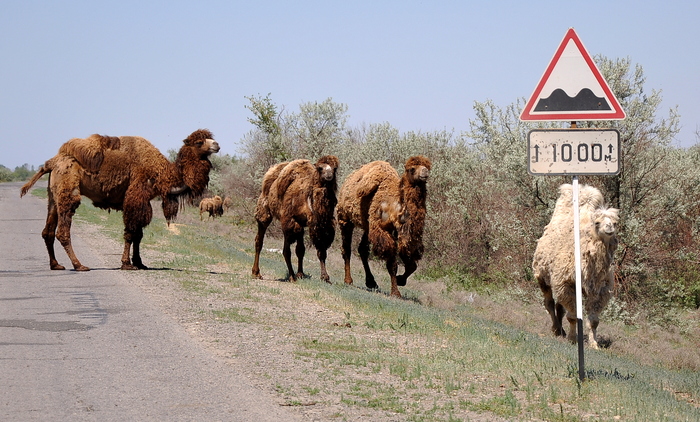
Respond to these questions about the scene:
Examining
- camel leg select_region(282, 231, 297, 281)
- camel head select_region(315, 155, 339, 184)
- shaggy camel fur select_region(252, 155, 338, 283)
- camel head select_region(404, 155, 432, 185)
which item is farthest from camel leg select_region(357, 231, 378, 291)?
camel head select_region(404, 155, 432, 185)

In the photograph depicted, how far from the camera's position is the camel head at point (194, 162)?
653 inches

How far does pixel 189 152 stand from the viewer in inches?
657

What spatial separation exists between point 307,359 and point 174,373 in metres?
1.44

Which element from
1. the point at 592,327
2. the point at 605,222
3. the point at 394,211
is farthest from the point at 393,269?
the point at 605,222

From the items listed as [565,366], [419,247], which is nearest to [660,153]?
[419,247]

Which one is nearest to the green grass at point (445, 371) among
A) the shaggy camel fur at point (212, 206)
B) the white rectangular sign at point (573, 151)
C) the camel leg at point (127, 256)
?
the white rectangular sign at point (573, 151)

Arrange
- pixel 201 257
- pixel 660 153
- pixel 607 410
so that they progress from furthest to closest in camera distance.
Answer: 1. pixel 660 153
2. pixel 201 257
3. pixel 607 410

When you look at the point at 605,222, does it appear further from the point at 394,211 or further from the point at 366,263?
the point at 366,263

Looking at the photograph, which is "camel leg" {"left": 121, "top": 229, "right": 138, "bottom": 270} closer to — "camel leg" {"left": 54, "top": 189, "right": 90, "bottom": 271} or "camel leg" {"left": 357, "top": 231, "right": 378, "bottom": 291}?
"camel leg" {"left": 54, "top": 189, "right": 90, "bottom": 271}

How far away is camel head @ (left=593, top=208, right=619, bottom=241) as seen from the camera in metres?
11.8

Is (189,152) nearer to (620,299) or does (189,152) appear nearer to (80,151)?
(80,151)

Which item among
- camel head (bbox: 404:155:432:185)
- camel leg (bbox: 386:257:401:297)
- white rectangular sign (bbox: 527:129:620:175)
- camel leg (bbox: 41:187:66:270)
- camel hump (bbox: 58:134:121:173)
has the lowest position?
camel leg (bbox: 386:257:401:297)

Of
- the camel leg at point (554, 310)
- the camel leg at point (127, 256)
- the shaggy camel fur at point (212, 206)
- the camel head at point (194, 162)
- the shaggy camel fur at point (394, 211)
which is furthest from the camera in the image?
the shaggy camel fur at point (212, 206)

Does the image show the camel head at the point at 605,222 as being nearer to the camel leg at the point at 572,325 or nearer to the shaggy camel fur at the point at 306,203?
the camel leg at the point at 572,325
